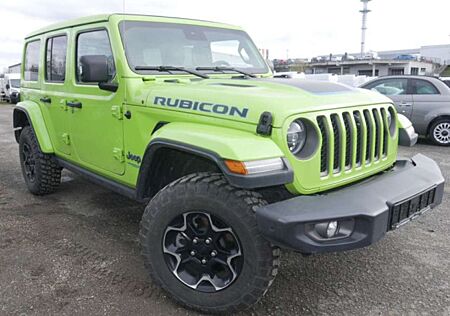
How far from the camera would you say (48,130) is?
14.9 feet

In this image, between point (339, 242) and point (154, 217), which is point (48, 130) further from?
point (339, 242)

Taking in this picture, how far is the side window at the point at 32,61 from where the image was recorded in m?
4.80

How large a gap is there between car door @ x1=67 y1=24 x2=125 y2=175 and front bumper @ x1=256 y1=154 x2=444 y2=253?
161 centimetres

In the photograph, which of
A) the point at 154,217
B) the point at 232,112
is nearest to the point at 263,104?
the point at 232,112

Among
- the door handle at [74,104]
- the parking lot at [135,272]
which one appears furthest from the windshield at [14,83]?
the door handle at [74,104]

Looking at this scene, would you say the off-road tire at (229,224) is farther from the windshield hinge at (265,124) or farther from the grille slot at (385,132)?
the grille slot at (385,132)

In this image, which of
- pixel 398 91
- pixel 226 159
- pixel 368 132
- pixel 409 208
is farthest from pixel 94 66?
pixel 398 91

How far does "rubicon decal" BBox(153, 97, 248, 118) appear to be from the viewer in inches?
97.7

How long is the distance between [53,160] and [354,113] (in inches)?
132

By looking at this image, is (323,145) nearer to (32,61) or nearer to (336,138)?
(336,138)

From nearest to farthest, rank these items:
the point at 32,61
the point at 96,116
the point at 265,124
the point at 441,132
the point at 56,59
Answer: the point at 265,124 → the point at 96,116 → the point at 56,59 → the point at 32,61 → the point at 441,132

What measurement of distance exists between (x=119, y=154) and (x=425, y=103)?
7474mm

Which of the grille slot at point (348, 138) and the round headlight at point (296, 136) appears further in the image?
the grille slot at point (348, 138)

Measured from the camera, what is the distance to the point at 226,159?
225 centimetres
